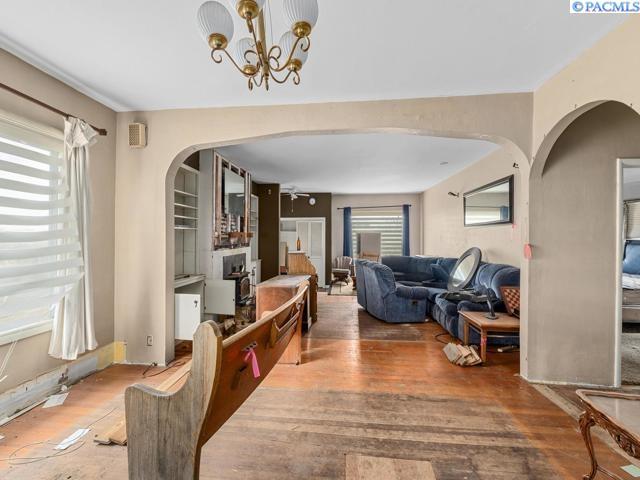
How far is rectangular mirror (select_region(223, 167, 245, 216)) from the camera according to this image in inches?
157

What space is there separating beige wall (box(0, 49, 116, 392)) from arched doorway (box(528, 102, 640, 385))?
155 inches

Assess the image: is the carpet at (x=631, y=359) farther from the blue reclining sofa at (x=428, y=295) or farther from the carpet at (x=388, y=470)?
the carpet at (x=388, y=470)

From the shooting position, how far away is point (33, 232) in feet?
6.49

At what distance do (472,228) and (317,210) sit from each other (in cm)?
403

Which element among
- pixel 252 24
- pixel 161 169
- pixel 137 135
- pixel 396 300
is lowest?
pixel 396 300

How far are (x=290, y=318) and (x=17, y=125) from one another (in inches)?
94.2

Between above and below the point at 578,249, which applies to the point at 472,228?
above

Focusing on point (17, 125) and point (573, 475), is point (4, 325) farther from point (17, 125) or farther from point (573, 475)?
point (573, 475)

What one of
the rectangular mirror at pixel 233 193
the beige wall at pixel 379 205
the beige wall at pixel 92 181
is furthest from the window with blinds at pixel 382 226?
the beige wall at pixel 92 181

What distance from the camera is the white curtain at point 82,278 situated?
2125 millimetres

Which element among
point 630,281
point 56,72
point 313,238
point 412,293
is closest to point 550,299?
point 412,293

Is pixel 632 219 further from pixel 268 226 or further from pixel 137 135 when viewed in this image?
pixel 137 135

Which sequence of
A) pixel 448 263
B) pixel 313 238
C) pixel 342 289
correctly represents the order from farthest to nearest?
1. pixel 313 238
2. pixel 342 289
3. pixel 448 263

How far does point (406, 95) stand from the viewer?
2426mm
